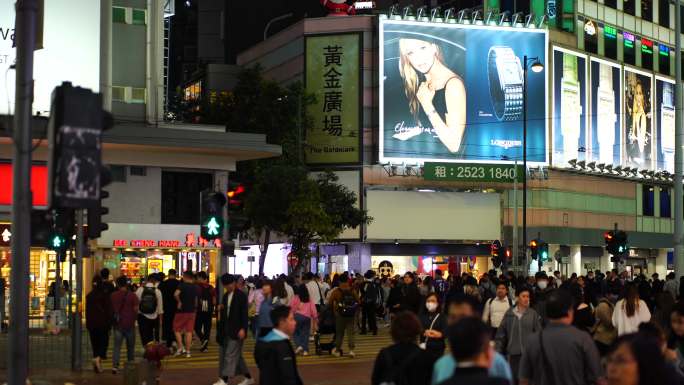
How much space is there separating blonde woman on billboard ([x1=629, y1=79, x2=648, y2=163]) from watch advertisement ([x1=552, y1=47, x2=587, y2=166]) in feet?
19.4

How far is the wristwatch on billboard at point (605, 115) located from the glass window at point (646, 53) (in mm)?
4974

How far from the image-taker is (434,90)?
63.6m

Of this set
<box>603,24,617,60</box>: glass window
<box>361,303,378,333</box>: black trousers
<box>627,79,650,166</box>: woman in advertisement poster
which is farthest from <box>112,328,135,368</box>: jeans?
<box>627,79,650,166</box>: woman in advertisement poster

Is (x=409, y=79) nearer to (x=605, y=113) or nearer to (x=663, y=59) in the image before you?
(x=605, y=113)

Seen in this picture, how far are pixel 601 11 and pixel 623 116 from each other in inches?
259

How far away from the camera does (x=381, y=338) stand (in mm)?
32156

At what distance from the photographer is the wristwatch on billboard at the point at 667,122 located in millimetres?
77188

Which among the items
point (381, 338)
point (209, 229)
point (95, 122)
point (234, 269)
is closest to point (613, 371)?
point (95, 122)

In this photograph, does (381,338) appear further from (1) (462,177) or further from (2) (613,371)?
(1) (462,177)

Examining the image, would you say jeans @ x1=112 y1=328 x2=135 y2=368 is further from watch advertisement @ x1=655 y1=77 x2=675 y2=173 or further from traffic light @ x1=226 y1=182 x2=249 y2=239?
watch advertisement @ x1=655 y1=77 x2=675 y2=173

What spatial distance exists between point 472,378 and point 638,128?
232 feet

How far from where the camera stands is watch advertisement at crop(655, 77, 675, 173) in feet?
252

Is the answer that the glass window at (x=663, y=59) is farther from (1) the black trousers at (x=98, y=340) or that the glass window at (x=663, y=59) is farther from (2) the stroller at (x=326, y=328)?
(1) the black trousers at (x=98, y=340)

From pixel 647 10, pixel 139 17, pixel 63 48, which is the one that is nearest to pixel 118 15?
pixel 139 17
